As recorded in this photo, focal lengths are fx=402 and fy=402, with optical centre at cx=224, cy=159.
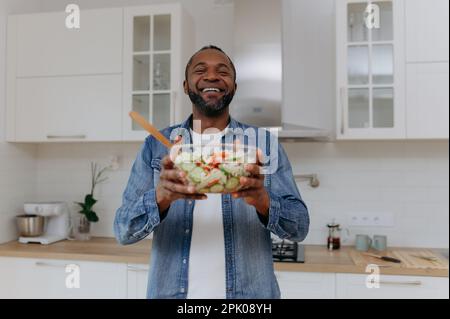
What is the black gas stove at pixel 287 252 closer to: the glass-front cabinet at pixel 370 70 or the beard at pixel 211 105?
the glass-front cabinet at pixel 370 70

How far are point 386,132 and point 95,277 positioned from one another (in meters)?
1.27

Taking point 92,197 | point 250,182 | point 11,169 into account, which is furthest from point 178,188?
point 11,169

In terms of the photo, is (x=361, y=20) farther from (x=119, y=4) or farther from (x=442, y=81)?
(x=119, y=4)

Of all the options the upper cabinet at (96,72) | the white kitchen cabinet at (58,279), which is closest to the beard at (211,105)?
the upper cabinet at (96,72)

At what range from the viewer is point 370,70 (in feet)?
5.27

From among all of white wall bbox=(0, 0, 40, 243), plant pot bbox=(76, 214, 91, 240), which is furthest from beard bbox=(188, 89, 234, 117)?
white wall bbox=(0, 0, 40, 243)

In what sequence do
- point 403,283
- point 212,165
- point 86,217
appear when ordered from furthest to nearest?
point 86,217
point 403,283
point 212,165

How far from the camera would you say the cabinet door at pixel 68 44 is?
1.75 metres

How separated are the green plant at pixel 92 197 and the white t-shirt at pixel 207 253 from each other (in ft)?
3.67

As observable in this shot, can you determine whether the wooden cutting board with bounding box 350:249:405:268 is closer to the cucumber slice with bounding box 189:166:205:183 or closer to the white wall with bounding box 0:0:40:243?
the cucumber slice with bounding box 189:166:205:183

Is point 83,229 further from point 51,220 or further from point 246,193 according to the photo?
point 246,193

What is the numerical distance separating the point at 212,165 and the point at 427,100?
4.12ft

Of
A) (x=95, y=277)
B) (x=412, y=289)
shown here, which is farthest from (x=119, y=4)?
(x=412, y=289)

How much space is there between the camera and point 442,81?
1545 mm
